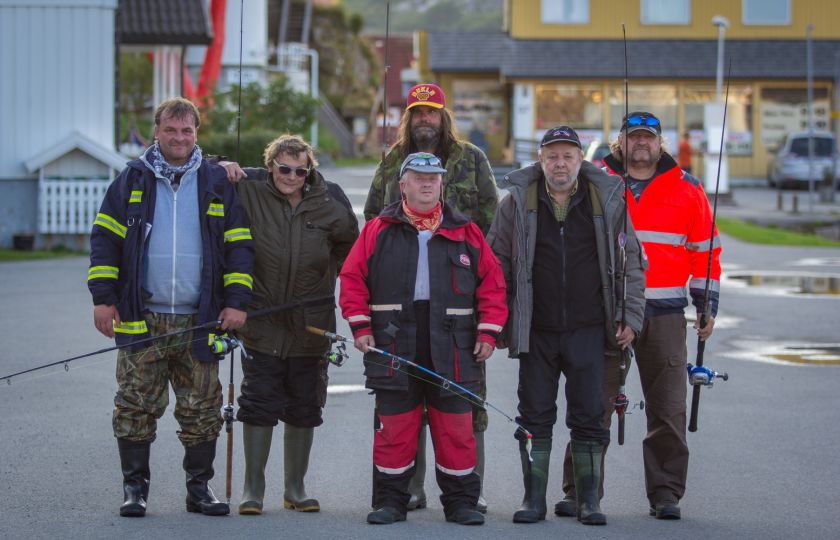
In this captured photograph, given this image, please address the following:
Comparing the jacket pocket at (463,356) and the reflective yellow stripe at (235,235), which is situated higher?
the reflective yellow stripe at (235,235)

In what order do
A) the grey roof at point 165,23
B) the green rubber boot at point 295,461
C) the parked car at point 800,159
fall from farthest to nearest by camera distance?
the parked car at point 800,159 → the grey roof at point 165,23 → the green rubber boot at point 295,461

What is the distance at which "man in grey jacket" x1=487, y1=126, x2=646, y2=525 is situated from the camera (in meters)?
6.82

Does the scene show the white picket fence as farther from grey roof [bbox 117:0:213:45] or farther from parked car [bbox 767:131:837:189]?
parked car [bbox 767:131:837:189]

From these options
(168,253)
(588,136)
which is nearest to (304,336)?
(168,253)

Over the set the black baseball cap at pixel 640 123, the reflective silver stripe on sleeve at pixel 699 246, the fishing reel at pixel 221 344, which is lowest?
the fishing reel at pixel 221 344

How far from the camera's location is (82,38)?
20.6 meters

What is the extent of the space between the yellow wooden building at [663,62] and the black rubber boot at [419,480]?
37.3 meters

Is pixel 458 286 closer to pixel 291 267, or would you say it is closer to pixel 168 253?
pixel 291 267

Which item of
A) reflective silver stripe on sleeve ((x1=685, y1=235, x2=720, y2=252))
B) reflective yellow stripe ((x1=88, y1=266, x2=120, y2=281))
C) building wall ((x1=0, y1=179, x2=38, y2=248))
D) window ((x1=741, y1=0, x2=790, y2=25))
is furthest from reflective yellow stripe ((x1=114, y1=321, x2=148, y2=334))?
window ((x1=741, y1=0, x2=790, y2=25))

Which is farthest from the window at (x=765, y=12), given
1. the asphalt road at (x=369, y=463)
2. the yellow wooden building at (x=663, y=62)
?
the asphalt road at (x=369, y=463)

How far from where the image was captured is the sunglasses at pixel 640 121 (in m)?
7.19

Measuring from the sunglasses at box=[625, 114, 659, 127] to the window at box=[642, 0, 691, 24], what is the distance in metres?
39.5

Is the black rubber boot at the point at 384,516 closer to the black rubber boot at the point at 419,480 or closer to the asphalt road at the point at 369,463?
the asphalt road at the point at 369,463

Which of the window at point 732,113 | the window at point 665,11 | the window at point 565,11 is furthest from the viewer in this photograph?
the window at point 665,11
